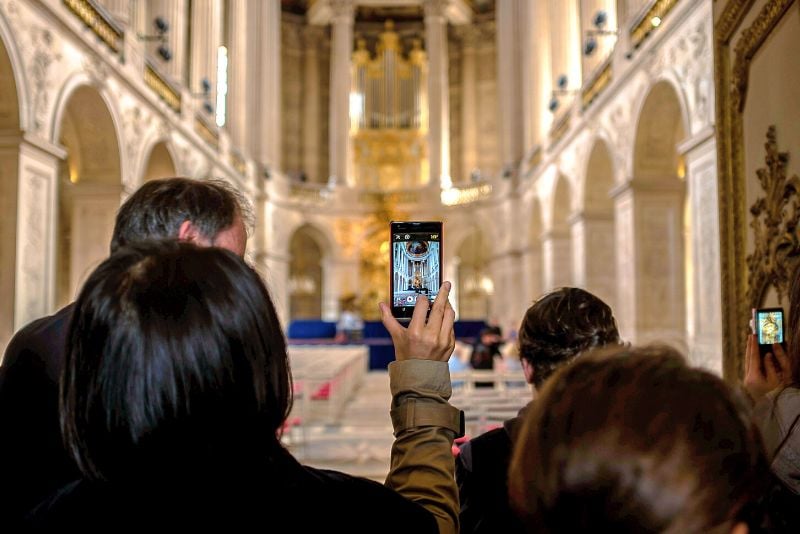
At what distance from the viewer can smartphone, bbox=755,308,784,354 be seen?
91.5 inches

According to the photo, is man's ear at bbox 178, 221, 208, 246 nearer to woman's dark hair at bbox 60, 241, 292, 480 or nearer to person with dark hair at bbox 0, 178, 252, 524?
person with dark hair at bbox 0, 178, 252, 524

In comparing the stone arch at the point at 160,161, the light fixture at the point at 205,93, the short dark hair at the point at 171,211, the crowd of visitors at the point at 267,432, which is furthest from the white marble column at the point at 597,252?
the crowd of visitors at the point at 267,432

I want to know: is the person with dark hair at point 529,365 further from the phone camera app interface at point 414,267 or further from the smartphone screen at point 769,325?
the smartphone screen at point 769,325

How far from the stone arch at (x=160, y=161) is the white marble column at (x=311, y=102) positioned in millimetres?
13293

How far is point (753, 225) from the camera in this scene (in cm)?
373

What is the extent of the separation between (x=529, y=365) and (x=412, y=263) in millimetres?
553

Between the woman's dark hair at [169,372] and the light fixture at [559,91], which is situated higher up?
the light fixture at [559,91]

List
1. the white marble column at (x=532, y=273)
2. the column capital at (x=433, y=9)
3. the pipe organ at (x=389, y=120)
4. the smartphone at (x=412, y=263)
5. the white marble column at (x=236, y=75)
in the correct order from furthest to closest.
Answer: the pipe organ at (x=389, y=120), the column capital at (x=433, y=9), the white marble column at (x=236, y=75), the white marble column at (x=532, y=273), the smartphone at (x=412, y=263)

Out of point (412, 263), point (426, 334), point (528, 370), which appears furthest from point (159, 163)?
point (426, 334)

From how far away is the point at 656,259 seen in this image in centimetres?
1009

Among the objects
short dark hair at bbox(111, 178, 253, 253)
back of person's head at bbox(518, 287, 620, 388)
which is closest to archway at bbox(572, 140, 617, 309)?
back of person's head at bbox(518, 287, 620, 388)

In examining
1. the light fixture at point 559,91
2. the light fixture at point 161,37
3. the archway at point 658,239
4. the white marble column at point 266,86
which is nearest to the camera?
the archway at point 658,239

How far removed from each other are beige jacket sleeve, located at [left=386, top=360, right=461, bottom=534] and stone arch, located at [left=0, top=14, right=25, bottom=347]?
6618 mm

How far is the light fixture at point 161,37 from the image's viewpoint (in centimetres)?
1088
